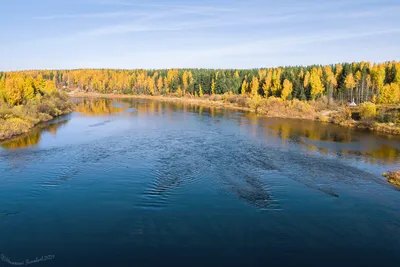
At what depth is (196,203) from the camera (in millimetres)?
19938

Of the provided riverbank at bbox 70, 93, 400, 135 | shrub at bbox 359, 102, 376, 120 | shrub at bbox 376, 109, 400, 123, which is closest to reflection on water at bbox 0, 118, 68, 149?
riverbank at bbox 70, 93, 400, 135

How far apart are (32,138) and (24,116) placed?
915 cm

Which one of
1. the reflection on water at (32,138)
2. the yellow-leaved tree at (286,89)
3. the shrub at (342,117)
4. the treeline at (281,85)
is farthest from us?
the yellow-leaved tree at (286,89)

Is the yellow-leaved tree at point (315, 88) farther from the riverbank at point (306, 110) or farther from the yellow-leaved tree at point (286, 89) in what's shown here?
the yellow-leaved tree at point (286, 89)

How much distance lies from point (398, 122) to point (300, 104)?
19.5m

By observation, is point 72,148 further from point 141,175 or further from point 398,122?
point 398,122

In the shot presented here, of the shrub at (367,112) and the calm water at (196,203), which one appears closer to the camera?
the calm water at (196,203)

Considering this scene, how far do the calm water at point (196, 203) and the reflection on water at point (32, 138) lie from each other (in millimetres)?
380

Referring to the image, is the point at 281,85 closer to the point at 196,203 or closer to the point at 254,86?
the point at 254,86

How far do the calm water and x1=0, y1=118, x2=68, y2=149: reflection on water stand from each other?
38 centimetres

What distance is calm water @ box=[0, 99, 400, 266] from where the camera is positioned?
587 inches

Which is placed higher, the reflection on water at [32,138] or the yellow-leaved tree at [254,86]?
the yellow-leaved tree at [254,86]

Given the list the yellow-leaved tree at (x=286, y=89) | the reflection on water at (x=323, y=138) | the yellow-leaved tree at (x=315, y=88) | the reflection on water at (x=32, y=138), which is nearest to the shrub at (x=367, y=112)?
the reflection on water at (x=323, y=138)

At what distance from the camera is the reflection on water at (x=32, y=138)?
34.0 meters
